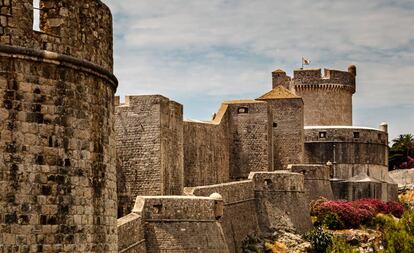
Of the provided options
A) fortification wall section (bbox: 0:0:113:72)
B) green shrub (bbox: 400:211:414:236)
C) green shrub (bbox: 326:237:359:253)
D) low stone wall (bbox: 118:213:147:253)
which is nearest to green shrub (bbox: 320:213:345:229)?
green shrub (bbox: 326:237:359:253)

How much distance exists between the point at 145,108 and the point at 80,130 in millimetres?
A: 23830

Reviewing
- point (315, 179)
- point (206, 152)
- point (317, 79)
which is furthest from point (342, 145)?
point (206, 152)

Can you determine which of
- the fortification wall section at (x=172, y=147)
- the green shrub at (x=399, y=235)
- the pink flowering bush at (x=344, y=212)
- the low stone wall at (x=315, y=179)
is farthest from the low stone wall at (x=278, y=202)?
the fortification wall section at (x=172, y=147)

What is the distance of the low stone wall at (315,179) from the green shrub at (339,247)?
18.9 ft

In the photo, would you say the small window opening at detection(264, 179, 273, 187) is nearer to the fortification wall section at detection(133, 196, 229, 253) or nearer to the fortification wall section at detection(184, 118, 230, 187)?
the fortification wall section at detection(184, 118, 230, 187)

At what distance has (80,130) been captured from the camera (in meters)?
9.82

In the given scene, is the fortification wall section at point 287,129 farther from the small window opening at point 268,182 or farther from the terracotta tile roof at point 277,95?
the small window opening at point 268,182

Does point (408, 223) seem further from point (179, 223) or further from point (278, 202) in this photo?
point (179, 223)

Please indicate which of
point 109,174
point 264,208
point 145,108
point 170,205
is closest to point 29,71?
point 109,174

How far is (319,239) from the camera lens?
136ft

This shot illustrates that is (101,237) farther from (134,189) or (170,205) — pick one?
(134,189)

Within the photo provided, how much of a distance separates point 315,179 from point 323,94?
10.7 metres

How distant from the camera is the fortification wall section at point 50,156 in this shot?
9.02 metres

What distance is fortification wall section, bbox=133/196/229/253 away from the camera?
28578 mm
